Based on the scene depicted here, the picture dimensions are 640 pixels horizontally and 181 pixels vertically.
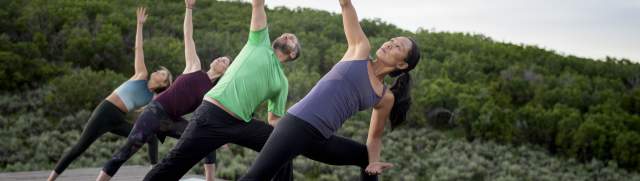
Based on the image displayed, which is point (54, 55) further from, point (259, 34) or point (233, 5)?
point (259, 34)

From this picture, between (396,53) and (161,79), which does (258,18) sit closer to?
(396,53)

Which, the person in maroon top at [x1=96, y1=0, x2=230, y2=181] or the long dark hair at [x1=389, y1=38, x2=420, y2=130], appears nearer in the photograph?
the long dark hair at [x1=389, y1=38, x2=420, y2=130]

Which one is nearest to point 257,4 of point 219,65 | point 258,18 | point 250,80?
point 258,18

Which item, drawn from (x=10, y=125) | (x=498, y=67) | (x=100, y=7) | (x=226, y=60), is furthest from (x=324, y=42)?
(x=226, y=60)

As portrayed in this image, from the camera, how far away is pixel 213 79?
443 cm

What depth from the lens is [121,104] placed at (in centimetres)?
496

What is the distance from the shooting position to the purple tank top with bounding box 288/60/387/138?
2.80m

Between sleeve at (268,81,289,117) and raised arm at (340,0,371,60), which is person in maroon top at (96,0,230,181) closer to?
sleeve at (268,81,289,117)

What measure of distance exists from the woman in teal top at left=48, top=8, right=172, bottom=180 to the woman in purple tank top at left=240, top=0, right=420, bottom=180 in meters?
2.19

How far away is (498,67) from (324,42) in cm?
432

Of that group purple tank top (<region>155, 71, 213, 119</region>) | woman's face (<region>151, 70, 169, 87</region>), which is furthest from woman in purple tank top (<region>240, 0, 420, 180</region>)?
Answer: woman's face (<region>151, 70, 169, 87</region>)

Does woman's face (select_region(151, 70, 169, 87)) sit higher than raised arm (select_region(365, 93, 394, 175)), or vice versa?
raised arm (select_region(365, 93, 394, 175))

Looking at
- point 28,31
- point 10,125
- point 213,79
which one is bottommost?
point 10,125

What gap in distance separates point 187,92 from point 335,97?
1734 millimetres
